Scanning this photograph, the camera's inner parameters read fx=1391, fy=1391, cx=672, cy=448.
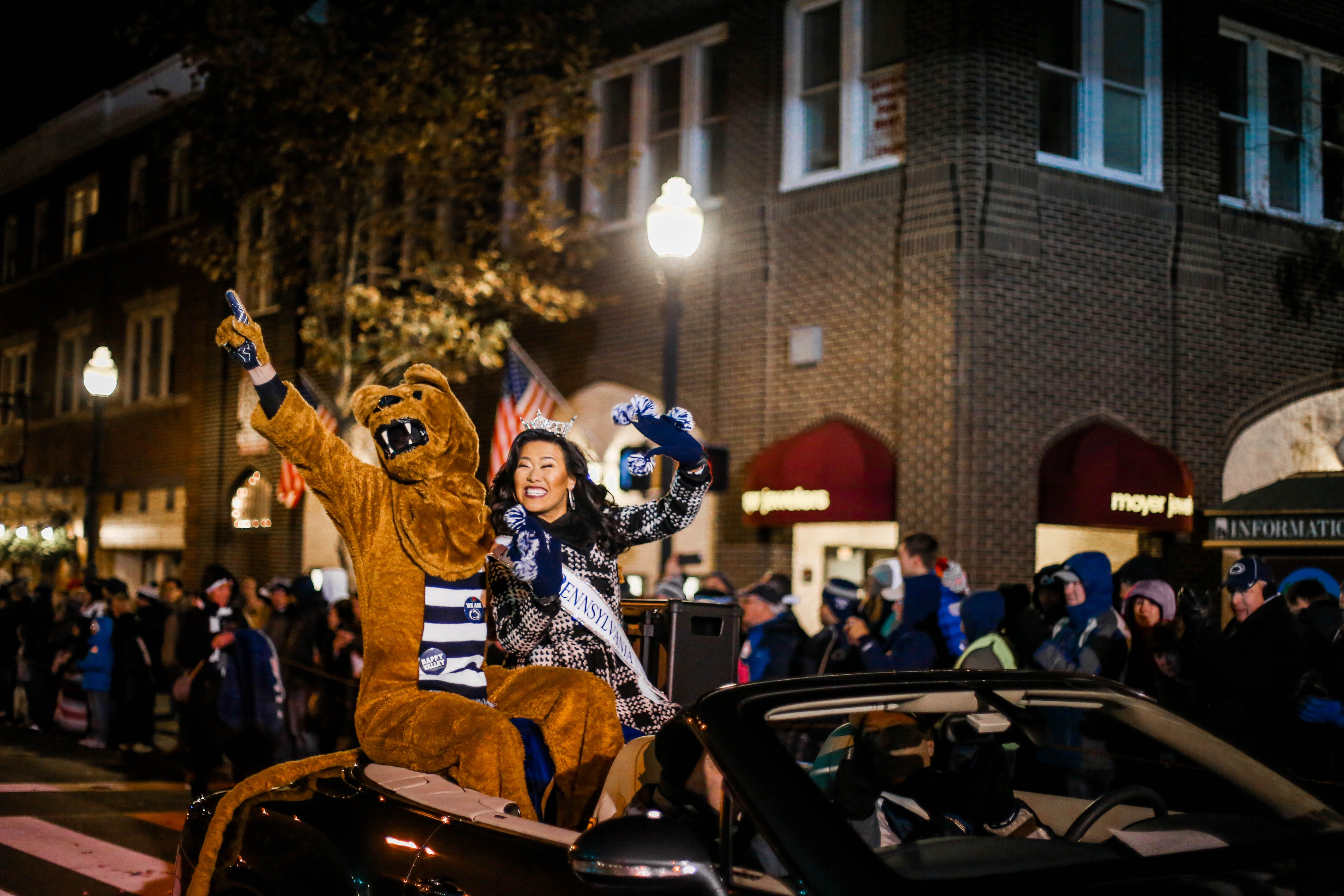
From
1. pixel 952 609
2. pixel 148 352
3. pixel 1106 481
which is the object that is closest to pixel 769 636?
pixel 952 609

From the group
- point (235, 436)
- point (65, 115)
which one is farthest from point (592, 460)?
point (65, 115)

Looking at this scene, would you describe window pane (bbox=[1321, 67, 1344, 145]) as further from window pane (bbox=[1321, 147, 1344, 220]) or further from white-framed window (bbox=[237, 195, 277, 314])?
white-framed window (bbox=[237, 195, 277, 314])

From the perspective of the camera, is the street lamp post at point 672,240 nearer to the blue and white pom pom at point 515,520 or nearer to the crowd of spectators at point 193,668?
the crowd of spectators at point 193,668

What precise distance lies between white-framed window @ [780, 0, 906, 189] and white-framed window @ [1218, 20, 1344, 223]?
353 cm

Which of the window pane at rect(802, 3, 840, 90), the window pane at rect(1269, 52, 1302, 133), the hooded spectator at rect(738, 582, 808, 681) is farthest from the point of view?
the window pane at rect(1269, 52, 1302, 133)

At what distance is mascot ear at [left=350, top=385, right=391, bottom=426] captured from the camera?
4762mm

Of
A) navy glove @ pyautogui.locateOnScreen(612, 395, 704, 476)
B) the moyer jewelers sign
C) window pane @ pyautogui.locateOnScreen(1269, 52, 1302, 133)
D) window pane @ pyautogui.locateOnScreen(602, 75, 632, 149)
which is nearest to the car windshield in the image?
navy glove @ pyautogui.locateOnScreen(612, 395, 704, 476)

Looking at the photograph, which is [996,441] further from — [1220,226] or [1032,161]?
[1220,226]

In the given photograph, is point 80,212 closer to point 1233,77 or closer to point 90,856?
point 1233,77

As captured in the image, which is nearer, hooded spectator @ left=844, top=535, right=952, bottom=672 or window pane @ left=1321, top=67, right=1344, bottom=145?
hooded spectator @ left=844, top=535, right=952, bottom=672

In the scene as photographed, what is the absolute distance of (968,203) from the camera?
41.1 feet

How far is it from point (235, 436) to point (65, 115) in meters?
11.9

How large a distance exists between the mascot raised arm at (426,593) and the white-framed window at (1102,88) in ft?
32.3

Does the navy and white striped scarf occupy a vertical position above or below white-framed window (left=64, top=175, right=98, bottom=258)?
below
